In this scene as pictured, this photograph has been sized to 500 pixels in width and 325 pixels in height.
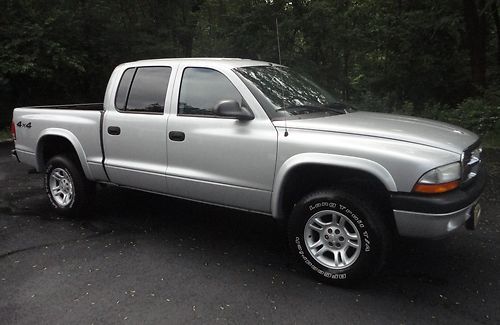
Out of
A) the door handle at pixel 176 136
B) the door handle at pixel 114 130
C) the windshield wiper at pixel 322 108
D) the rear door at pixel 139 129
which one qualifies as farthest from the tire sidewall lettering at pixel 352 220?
the door handle at pixel 114 130

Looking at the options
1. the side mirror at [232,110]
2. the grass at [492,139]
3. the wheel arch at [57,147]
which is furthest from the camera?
the grass at [492,139]

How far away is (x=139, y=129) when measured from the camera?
4.70m

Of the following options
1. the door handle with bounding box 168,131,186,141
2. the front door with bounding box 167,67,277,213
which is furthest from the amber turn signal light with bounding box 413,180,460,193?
the door handle with bounding box 168,131,186,141

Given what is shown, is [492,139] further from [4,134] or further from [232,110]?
[4,134]

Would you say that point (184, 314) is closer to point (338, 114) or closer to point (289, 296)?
point (289, 296)

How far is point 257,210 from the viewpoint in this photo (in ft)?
13.3

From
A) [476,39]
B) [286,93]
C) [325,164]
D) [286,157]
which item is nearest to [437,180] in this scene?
[325,164]

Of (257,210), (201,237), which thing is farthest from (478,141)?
(201,237)

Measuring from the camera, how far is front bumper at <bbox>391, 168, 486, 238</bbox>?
3.27m

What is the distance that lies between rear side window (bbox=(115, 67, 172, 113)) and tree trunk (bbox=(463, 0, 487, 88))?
958 centimetres

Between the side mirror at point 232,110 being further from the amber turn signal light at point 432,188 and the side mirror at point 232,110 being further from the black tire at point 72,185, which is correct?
the black tire at point 72,185

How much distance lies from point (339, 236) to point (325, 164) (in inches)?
23.4

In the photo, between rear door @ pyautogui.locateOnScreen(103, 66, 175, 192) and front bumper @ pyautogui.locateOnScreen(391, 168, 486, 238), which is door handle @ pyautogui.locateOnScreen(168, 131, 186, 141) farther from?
front bumper @ pyautogui.locateOnScreen(391, 168, 486, 238)

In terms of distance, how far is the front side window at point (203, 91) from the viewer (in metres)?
4.28
